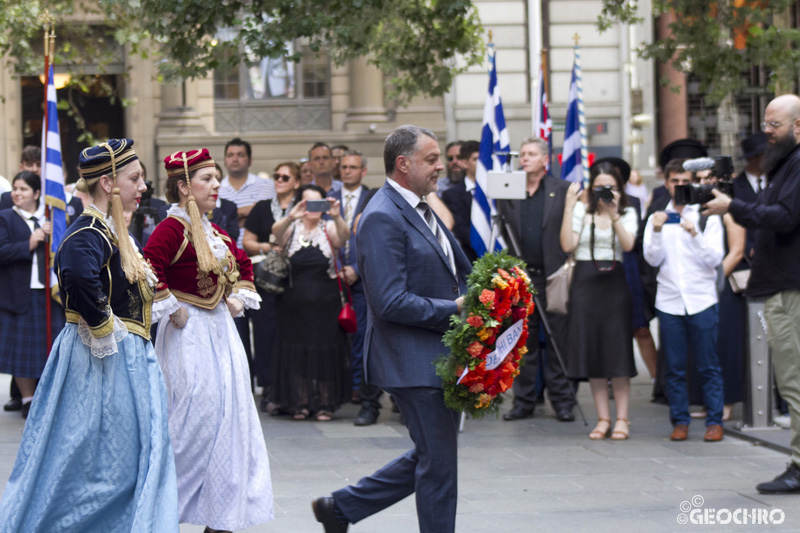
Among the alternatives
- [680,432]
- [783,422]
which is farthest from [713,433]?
[783,422]

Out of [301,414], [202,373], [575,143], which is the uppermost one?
[575,143]

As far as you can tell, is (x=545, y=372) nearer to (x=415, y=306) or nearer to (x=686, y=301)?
(x=686, y=301)

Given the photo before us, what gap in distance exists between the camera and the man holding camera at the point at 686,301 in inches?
328

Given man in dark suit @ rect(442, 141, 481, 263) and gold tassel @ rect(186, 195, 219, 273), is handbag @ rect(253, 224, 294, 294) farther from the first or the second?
gold tassel @ rect(186, 195, 219, 273)

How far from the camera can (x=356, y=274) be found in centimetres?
945

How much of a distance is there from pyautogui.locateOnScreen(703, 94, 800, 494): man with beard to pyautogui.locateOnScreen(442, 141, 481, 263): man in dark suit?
10.9 feet

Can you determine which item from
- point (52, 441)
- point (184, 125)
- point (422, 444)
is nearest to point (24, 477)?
point (52, 441)

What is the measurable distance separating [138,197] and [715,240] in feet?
16.1

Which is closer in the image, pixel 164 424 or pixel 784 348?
pixel 164 424

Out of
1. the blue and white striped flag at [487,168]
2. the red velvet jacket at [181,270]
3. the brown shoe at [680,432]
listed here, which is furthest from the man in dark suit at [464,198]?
the red velvet jacket at [181,270]

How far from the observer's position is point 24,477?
4.80m

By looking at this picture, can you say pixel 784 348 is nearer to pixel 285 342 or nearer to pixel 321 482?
pixel 321 482

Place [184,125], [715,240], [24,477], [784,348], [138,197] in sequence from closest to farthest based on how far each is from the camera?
[24,477] < [138,197] < [784,348] < [715,240] < [184,125]

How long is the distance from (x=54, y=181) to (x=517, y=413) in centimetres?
434
